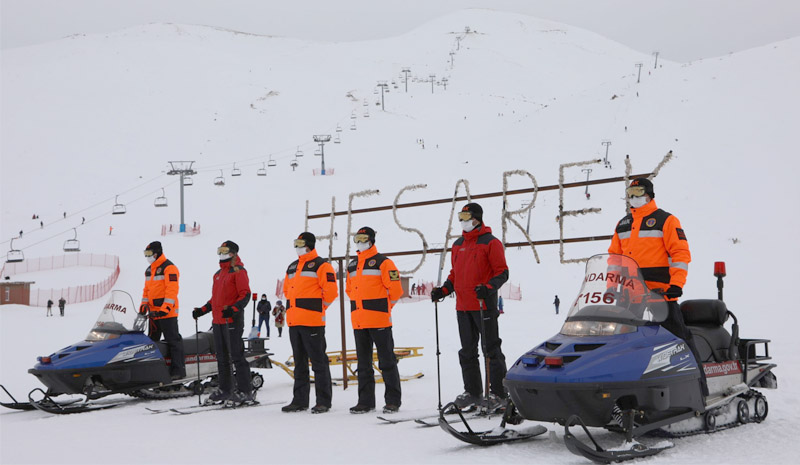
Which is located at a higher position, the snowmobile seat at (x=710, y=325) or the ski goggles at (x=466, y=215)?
the ski goggles at (x=466, y=215)

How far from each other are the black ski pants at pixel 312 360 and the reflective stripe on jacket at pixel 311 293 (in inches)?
4.2

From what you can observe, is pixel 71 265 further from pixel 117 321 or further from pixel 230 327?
pixel 230 327

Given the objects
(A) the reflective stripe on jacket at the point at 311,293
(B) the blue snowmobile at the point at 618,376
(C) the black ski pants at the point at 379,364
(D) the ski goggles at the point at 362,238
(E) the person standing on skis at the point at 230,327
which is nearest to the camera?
(B) the blue snowmobile at the point at 618,376

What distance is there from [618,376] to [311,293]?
455 centimetres

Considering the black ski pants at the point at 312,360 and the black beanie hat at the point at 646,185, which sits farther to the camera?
the black ski pants at the point at 312,360

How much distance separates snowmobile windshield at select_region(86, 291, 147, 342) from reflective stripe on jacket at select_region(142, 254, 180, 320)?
34 cm

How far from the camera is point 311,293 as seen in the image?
9.72 meters

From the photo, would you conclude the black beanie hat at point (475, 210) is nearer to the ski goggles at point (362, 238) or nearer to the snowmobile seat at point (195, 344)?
the ski goggles at point (362, 238)

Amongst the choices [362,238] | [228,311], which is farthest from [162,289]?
[362,238]

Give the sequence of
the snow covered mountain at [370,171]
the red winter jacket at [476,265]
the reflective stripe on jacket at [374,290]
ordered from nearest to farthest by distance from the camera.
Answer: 1. the red winter jacket at [476,265]
2. the reflective stripe on jacket at [374,290]
3. the snow covered mountain at [370,171]

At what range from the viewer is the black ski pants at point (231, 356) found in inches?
404

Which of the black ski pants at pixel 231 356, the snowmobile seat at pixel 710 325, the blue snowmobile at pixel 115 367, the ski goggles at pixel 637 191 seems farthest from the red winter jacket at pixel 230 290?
the snowmobile seat at pixel 710 325

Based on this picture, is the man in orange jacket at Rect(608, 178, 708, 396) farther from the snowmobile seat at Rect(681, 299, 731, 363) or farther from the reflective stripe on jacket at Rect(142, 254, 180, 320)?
the reflective stripe on jacket at Rect(142, 254, 180, 320)

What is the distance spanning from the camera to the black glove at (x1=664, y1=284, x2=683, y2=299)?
6.67m
